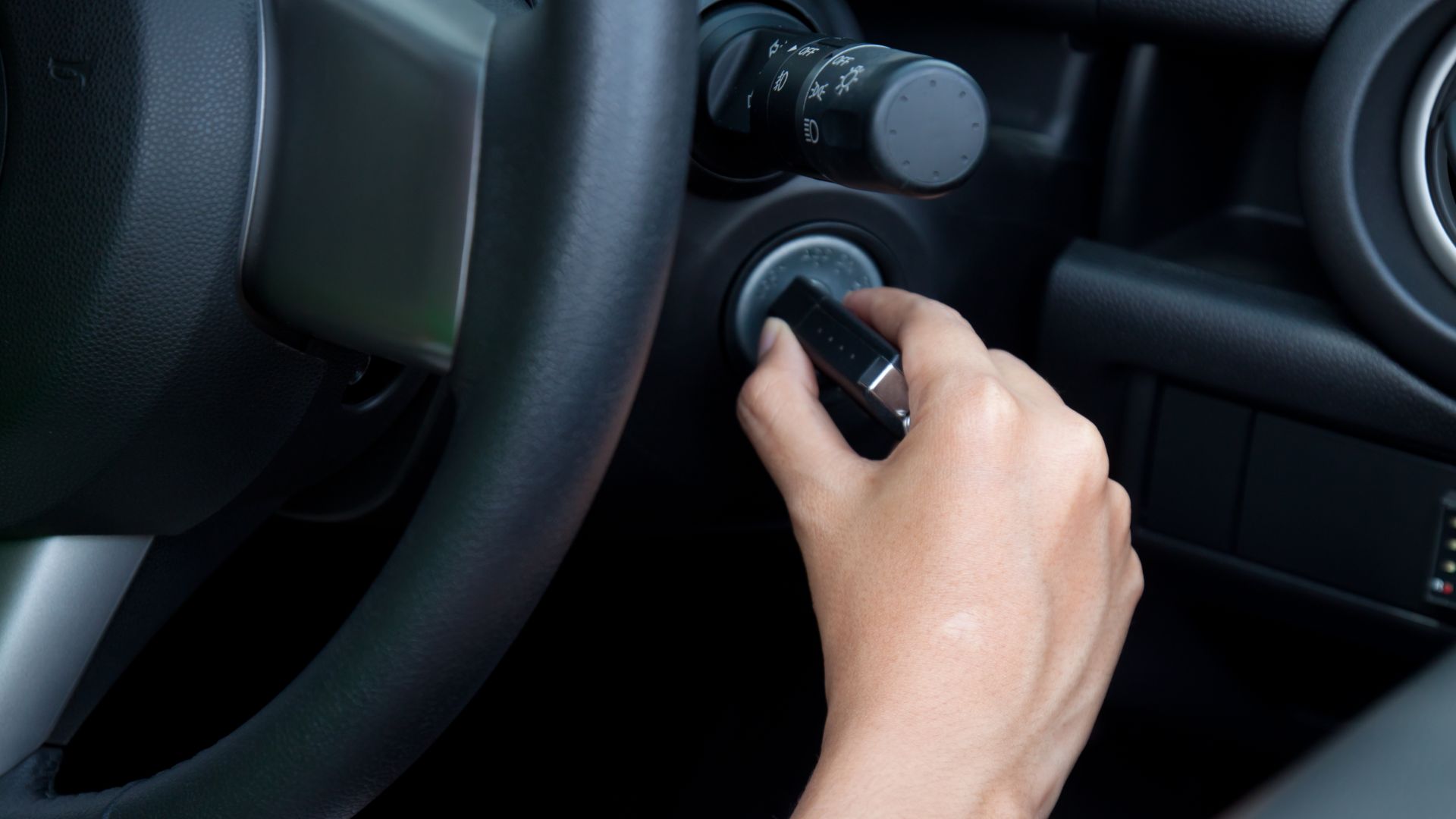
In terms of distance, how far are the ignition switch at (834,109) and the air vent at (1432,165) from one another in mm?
315

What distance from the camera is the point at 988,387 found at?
63 cm

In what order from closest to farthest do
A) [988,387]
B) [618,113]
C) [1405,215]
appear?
[618,113]
[988,387]
[1405,215]

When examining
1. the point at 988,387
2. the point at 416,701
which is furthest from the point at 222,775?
the point at 988,387

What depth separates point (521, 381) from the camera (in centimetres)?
52

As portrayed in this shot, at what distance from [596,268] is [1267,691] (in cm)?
75

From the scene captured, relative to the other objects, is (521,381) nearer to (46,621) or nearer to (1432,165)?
(46,621)

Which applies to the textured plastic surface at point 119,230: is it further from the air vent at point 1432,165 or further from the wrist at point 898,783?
the air vent at point 1432,165

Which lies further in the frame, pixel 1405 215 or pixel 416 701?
pixel 1405 215

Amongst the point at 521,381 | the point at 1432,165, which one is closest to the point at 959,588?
the point at 521,381

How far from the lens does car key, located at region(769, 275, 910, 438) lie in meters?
0.70

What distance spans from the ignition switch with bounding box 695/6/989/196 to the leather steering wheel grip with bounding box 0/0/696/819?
0.39ft

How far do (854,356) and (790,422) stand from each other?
59 mm

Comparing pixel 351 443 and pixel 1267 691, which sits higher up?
pixel 351 443

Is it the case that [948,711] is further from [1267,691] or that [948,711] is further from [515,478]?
[1267,691]
